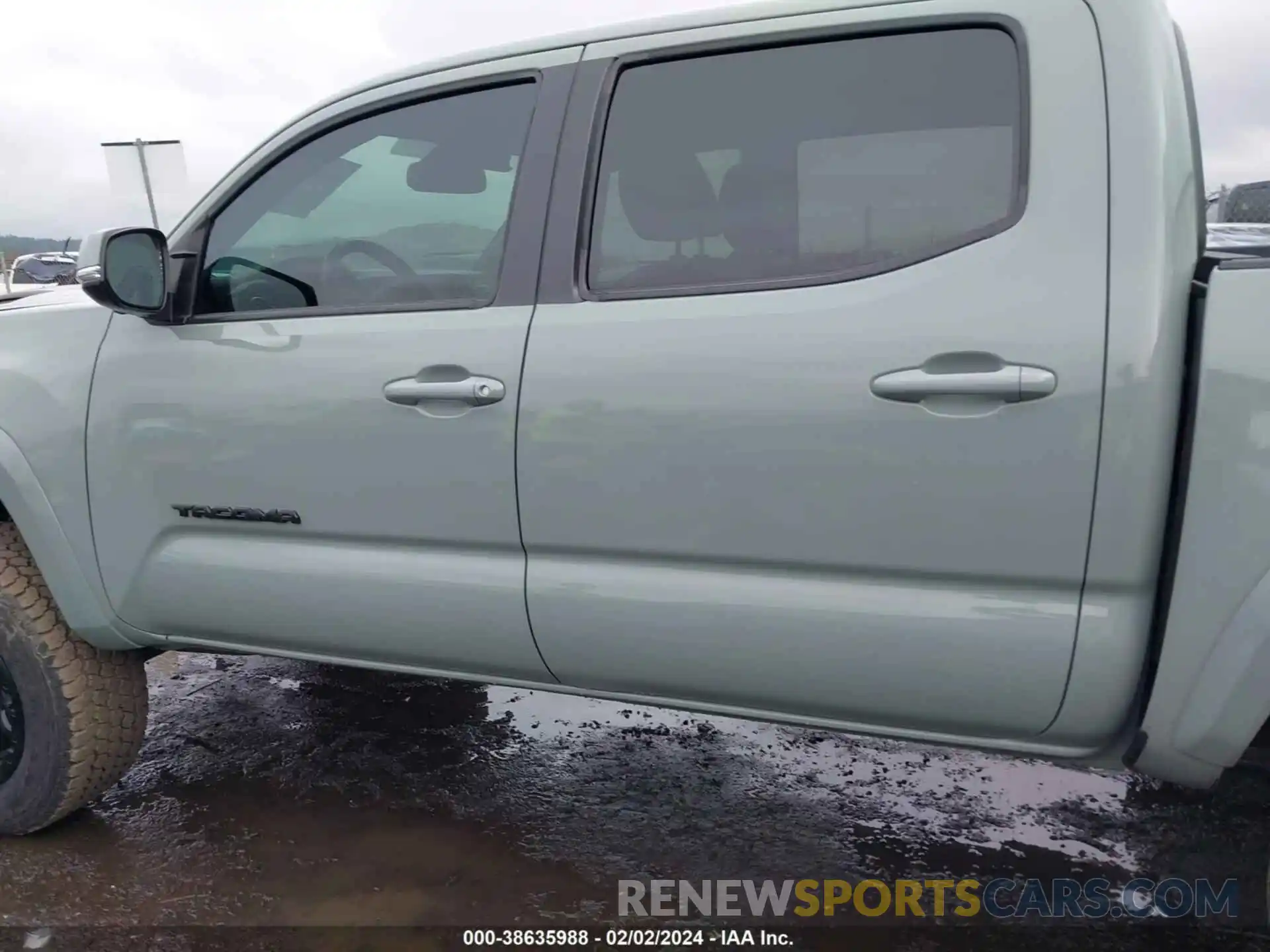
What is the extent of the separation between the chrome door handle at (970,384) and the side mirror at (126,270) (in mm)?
1643

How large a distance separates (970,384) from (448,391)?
984 mm

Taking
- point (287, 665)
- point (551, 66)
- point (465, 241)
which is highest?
point (551, 66)

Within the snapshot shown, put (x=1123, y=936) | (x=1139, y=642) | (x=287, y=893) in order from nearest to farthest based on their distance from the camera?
1. (x=1139, y=642)
2. (x=1123, y=936)
3. (x=287, y=893)

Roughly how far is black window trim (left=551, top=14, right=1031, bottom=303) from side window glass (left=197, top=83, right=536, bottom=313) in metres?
0.14

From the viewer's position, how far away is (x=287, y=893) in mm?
2357

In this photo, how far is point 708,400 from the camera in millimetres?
1756

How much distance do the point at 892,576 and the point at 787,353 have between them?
1.39ft

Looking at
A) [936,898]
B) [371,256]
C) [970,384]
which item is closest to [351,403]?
[371,256]

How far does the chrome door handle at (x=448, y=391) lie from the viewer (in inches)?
75.7

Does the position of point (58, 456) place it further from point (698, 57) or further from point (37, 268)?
point (37, 268)

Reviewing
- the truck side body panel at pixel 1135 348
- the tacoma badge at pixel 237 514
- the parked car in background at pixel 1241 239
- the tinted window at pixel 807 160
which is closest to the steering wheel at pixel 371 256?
the tinted window at pixel 807 160

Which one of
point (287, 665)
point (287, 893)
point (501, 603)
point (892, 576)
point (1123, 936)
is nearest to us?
point (892, 576)

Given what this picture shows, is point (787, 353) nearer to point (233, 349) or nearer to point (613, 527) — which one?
point (613, 527)

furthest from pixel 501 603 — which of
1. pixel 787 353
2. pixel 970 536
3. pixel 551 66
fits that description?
pixel 551 66
